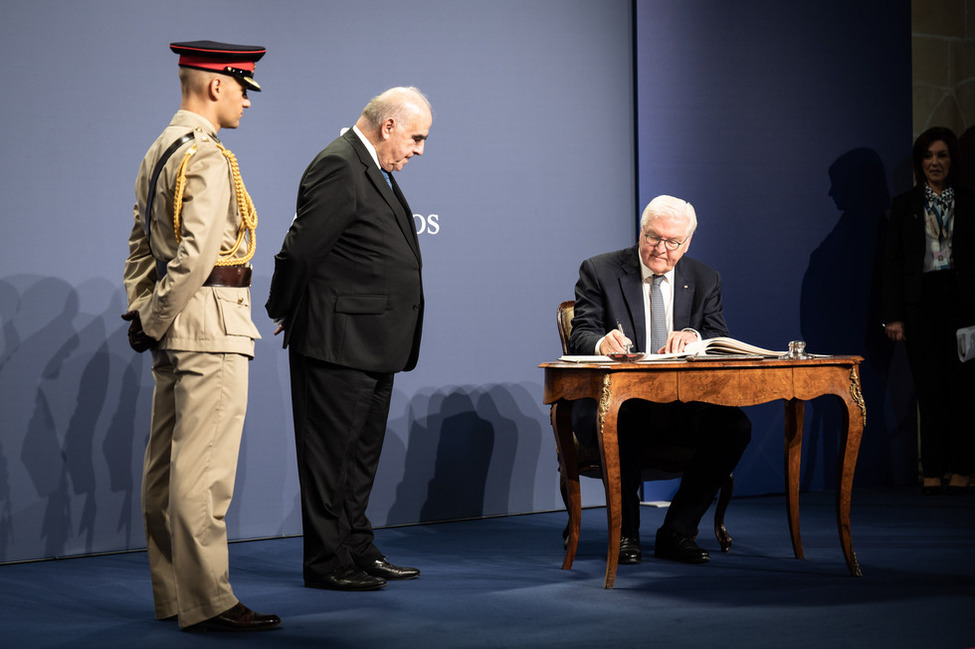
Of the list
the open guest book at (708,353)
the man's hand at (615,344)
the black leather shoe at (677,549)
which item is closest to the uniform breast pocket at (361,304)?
the open guest book at (708,353)

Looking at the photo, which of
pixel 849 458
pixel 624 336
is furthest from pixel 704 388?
pixel 849 458

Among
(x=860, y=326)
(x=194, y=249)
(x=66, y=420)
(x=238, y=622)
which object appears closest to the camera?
(x=194, y=249)

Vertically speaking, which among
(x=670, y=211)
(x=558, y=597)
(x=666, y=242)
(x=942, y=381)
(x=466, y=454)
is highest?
(x=670, y=211)

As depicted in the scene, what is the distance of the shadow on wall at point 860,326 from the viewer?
6.03m

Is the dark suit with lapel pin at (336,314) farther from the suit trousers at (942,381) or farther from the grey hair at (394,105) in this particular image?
the suit trousers at (942,381)

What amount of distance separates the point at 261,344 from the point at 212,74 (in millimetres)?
1889

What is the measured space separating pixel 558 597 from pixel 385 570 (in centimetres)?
68

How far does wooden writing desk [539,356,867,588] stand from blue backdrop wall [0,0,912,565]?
1571mm

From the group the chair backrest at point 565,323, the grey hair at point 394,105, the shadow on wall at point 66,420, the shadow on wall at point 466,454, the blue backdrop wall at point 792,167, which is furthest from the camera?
the blue backdrop wall at point 792,167

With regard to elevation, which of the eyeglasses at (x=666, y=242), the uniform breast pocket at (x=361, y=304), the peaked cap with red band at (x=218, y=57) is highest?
the peaked cap with red band at (x=218, y=57)

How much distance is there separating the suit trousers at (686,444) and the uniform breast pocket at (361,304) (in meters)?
0.98

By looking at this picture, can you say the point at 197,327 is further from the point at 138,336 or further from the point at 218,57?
the point at 218,57

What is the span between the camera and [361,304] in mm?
3629

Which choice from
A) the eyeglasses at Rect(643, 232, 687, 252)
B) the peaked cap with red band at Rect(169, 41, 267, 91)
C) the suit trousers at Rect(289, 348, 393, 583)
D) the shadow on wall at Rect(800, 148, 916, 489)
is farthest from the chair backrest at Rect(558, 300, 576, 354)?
the shadow on wall at Rect(800, 148, 916, 489)
